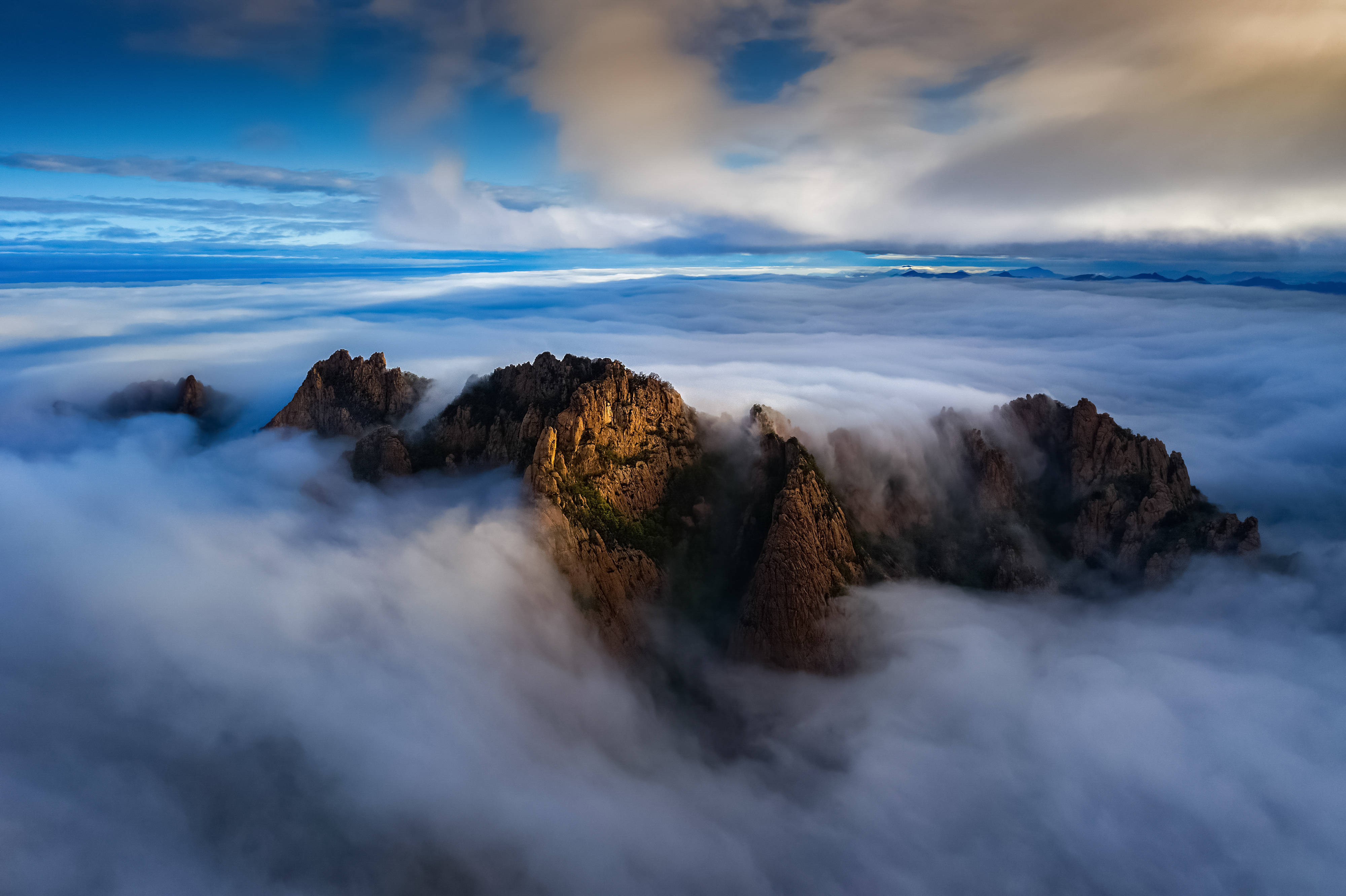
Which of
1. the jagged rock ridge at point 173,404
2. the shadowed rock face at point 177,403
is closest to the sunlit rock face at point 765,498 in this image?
the shadowed rock face at point 177,403

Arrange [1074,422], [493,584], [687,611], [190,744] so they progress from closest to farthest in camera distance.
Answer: [190,744], [493,584], [687,611], [1074,422]

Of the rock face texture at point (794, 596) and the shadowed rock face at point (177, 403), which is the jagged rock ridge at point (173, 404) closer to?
the shadowed rock face at point (177, 403)

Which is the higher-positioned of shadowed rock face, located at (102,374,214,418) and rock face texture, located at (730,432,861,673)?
shadowed rock face, located at (102,374,214,418)

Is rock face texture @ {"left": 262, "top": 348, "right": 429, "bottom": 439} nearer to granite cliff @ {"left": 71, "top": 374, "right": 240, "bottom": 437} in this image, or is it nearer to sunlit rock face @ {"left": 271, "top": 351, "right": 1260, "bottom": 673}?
sunlit rock face @ {"left": 271, "top": 351, "right": 1260, "bottom": 673}

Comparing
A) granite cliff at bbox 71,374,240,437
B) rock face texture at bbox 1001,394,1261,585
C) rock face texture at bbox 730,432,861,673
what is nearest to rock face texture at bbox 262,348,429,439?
granite cliff at bbox 71,374,240,437

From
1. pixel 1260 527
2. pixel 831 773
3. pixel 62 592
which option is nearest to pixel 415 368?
pixel 62 592

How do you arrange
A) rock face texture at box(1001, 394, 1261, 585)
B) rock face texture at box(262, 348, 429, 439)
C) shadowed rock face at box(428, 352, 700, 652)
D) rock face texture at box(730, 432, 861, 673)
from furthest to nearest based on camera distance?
rock face texture at box(262, 348, 429, 439) → rock face texture at box(1001, 394, 1261, 585) → rock face texture at box(730, 432, 861, 673) → shadowed rock face at box(428, 352, 700, 652)

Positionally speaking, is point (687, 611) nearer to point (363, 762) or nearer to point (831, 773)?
point (831, 773)
